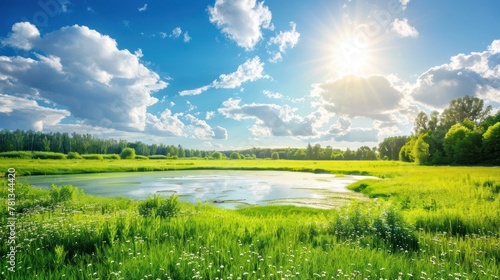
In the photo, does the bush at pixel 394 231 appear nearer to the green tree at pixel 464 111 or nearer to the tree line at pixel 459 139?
the tree line at pixel 459 139

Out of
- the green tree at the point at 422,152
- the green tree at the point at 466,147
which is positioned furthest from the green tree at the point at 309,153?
the green tree at the point at 466,147

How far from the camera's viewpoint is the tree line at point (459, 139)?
72.1m

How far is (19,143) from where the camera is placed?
521ft

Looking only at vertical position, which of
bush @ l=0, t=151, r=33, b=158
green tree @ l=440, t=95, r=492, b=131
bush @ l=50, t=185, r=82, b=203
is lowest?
bush @ l=50, t=185, r=82, b=203

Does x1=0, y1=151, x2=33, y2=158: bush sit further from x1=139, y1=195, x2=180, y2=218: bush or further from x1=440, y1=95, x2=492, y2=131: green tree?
x1=440, y1=95, x2=492, y2=131: green tree

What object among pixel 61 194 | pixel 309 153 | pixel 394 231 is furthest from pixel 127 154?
pixel 394 231

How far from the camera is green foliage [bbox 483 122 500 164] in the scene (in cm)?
6875

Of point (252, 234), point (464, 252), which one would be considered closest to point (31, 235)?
point (252, 234)

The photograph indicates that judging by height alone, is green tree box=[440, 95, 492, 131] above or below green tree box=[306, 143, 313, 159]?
above

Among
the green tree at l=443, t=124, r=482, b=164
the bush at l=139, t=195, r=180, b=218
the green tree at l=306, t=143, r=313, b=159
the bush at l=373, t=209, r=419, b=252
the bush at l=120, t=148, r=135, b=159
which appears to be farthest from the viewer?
the green tree at l=306, t=143, r=313, b=159

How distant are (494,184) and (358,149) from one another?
17045cm

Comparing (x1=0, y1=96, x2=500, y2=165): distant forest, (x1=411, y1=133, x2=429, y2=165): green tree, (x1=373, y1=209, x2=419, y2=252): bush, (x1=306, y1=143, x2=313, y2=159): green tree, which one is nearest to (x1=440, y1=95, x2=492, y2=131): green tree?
(x1=0, y1=96, x2=500, y2=165): distant forest

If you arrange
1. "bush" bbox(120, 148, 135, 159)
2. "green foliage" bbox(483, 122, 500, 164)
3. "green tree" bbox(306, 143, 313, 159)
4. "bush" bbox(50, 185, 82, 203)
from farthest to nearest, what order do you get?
"green tree" bbox(306, 143, 313, 159), "bush" bbox(120, 148, 135, 159), "green foliage" bbox(483, 122, 500, 164), "bush" bbox(50, 185, 82, 203)

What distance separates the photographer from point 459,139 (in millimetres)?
77375
